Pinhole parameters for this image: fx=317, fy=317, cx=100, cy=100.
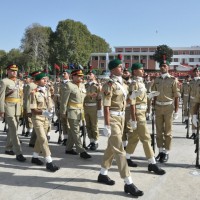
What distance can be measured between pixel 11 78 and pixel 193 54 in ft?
325

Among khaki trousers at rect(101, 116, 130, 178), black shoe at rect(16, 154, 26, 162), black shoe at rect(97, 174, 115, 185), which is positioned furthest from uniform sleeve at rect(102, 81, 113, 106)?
black shoe at rect(16, 154, 26, 162)

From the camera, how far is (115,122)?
5.49 metres

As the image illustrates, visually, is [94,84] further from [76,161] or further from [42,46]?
[42,46]

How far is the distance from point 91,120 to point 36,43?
61.6 metres

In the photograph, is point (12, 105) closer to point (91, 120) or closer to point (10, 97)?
point (10, 97)

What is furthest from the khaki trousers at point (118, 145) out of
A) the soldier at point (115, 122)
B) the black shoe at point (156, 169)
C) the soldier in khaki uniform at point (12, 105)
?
the soldier in khaki uniform at point (12, 105)

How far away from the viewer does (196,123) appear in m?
6.93

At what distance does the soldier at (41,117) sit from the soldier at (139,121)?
1726 mm

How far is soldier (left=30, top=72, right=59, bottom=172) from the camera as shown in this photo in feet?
21.3

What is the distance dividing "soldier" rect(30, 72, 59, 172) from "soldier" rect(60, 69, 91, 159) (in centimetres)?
66

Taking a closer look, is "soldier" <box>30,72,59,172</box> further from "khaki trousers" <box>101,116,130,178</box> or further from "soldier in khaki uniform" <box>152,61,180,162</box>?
"soldier in khaki uniform" <box>152,61,180,162</box>

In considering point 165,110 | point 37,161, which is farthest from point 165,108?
point 37,161

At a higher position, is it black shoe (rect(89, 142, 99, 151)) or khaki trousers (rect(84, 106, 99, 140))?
khaki trousers (rect(84, 106, 99, 140))

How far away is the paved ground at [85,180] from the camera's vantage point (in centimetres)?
522
